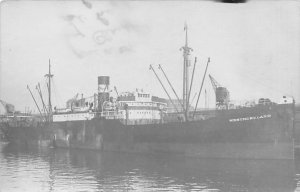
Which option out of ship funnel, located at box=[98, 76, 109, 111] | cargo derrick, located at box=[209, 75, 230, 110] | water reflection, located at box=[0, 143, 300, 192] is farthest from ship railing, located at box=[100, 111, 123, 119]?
cargo derrick, located at box=[209, 75, 230, 110]

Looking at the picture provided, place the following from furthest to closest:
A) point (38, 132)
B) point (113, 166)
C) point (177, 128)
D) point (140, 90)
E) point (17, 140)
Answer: point (17, 140) → point (38, 132) → point (140, 90) → point (177, 128) → point (113, 166)

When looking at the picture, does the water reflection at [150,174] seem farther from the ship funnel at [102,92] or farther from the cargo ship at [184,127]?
the ship funnel at [102,92]

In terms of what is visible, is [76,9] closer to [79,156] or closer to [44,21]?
[44,21]

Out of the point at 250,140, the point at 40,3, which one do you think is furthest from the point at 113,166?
the point at 40,3

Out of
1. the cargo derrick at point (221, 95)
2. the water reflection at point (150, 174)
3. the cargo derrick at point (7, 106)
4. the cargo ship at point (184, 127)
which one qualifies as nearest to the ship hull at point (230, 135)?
the cargo ship at point (184, 127)

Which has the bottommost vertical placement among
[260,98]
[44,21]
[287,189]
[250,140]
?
[287,189]

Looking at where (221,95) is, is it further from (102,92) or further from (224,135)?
(102,92)

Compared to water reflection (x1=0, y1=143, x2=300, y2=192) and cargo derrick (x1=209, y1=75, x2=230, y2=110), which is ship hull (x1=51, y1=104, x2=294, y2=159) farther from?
cargo derrick (x1=209, y1=75, x2=230, y2=110)
